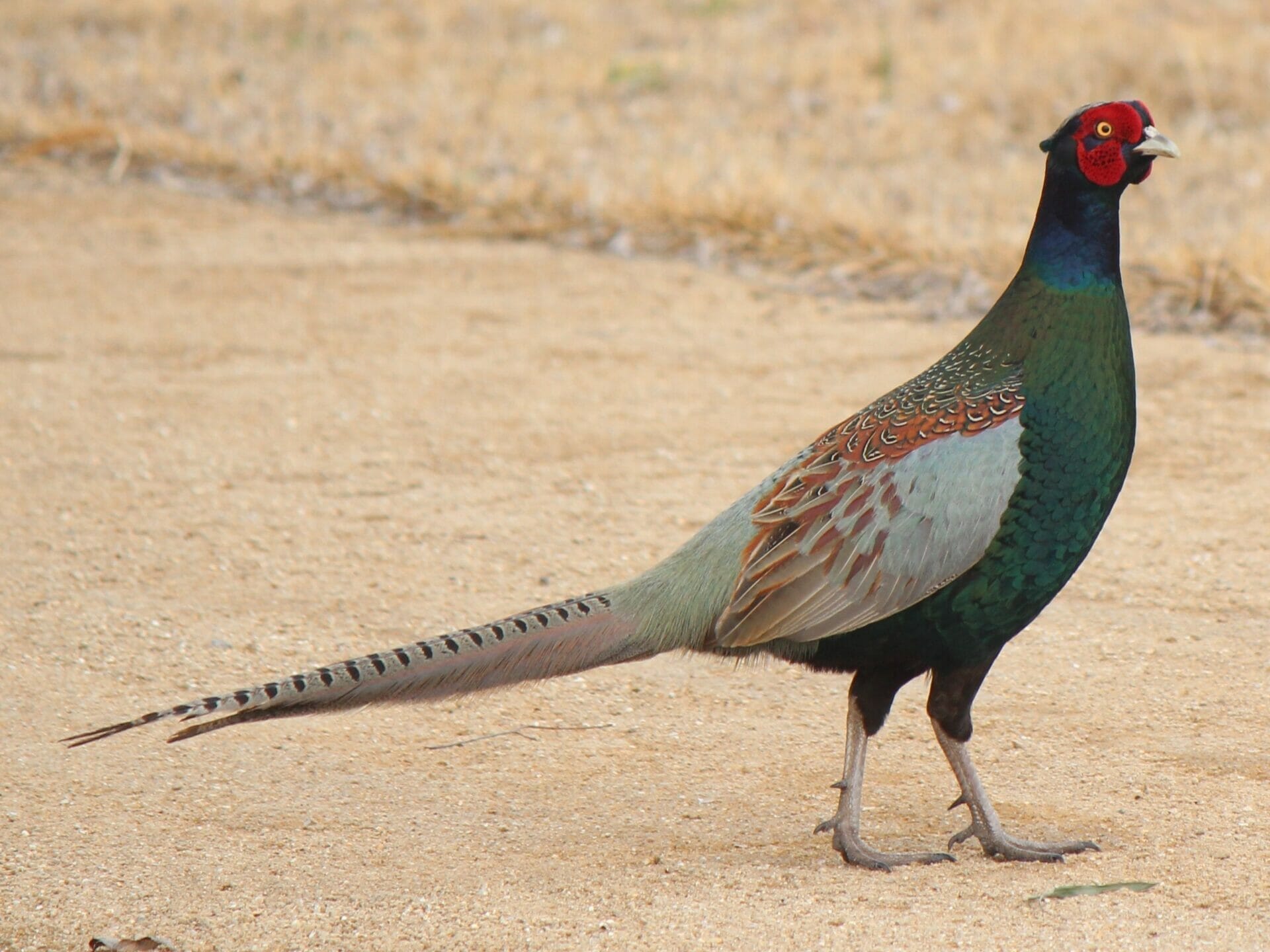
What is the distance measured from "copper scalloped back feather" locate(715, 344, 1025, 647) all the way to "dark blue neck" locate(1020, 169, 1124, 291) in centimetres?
22

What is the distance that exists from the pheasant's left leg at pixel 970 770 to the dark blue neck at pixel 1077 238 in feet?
2.69

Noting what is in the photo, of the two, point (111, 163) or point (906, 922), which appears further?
point (111, 163)

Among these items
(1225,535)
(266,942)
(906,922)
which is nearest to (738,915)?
(906,922)

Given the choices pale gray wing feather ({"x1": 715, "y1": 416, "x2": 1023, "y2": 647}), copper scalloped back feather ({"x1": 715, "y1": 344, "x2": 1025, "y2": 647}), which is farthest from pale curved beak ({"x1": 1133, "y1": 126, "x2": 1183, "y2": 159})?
pale gray wing feather ({"x1": 715, "y1": 416, "x2": 1023, "y2": 647})

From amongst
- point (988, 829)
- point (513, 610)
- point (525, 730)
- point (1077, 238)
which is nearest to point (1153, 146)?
point (1077, 238)

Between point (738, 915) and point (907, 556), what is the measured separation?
779 mm

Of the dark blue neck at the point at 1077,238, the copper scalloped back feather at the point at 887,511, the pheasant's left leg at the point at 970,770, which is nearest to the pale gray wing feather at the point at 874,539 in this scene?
the copper scalloped back feather at the point at 887,511

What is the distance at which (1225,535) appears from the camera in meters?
5.16

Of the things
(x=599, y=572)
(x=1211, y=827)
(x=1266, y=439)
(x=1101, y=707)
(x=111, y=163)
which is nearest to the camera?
(x=1211, y=827)

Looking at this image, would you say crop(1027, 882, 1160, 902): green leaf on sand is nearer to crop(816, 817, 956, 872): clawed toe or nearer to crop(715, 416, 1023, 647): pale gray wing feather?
crop(816, 817, 956, 872): clawed toe

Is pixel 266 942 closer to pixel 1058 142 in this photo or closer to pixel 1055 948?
pixel 1055 948

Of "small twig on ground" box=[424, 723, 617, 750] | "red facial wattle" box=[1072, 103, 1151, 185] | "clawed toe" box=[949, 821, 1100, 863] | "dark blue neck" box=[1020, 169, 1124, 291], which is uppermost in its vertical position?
"red facial wattle" box=[1072, 103, 1151, 185]

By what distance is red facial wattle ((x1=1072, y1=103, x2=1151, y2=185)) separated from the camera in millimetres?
3375

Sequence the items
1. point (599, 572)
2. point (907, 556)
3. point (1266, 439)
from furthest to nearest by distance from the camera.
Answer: point (1266, 439) < point (599, 572) < point (907, 556)
